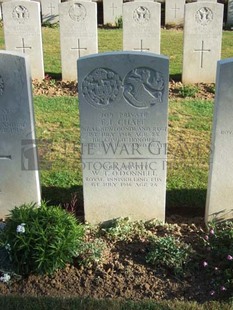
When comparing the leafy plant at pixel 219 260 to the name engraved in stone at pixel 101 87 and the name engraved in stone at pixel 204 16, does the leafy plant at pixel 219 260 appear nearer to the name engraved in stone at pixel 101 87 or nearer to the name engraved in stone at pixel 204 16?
the name engraved in stone at pixel 101 87

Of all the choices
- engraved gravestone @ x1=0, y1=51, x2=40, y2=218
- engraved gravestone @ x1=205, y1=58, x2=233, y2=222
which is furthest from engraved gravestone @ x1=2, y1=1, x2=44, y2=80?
engraved gravestone @ x1=205, y1=58, x2=233, y2=222

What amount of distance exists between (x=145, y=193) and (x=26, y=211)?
4.51 feet

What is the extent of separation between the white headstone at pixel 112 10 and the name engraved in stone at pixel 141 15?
25.3ft

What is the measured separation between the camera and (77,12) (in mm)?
9312

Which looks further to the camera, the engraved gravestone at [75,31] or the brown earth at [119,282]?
the engraved gravestone at [75,31]

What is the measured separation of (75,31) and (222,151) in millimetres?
5873

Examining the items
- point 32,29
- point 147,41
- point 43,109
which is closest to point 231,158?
point 43,109

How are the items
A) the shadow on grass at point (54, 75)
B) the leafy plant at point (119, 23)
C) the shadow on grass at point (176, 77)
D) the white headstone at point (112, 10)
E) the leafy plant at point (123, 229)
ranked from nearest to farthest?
the leafy plant at point (123, 229) < the shadow on grass at point (176, 77) < the shadow on grass at point (54, 75) < the leafy plant at point (119, 23) < the white headstone at point (112, 10)

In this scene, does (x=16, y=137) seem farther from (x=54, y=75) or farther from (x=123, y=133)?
(x=54, y=75)

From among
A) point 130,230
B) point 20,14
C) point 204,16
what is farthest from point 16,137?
point 204,16

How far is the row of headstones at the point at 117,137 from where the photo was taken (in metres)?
4.41

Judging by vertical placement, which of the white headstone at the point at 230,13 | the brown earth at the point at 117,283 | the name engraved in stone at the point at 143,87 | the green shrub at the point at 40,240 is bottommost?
the brown earth at the point at 117,283

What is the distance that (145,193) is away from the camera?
500 centimetres

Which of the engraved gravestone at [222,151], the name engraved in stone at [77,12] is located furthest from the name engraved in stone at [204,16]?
the engraved gravestone at [222,151]
